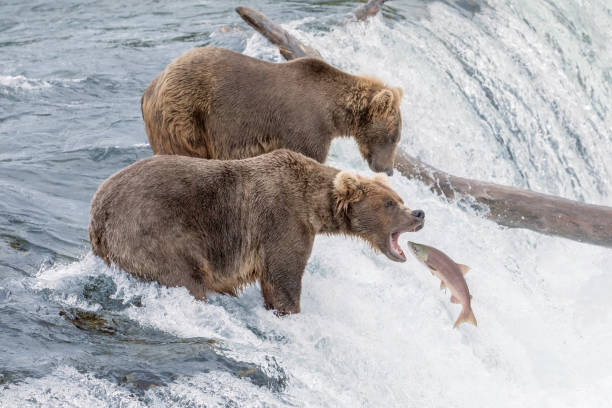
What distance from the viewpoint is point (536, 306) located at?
6445 mm

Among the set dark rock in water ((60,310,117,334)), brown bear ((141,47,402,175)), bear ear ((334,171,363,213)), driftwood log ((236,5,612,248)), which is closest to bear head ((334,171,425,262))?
bear ear ((334,171,363,213))

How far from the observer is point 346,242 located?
550 centimetres

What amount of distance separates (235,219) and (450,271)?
1.44m

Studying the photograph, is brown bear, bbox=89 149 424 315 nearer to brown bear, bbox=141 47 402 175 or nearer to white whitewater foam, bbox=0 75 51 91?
brown bear, bbox=141 47 402 175

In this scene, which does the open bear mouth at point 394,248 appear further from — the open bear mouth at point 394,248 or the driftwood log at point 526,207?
the driftwood log at point 526,207

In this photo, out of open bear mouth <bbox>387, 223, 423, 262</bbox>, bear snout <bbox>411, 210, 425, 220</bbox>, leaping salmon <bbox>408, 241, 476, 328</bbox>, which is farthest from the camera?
leaping salmon <bbox>408, 241, 476, 328</bbox>

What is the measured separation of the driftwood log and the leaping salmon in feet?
5.50

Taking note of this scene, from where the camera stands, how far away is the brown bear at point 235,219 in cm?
389

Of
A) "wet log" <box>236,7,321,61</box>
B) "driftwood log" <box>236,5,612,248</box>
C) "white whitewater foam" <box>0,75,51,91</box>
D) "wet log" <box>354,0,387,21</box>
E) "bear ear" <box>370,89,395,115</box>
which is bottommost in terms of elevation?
"white whitewater foam" <box>0,75,51,91</box>

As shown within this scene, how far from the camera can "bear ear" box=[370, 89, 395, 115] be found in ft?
17.4

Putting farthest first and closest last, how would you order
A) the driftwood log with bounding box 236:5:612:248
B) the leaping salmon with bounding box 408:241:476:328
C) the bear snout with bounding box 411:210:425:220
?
the driftwood log with bounding box 236:5:612:248 → the leaping salmon with bounding box 408:241:476:328 → the bear snout with bounding box 411:210:425:220

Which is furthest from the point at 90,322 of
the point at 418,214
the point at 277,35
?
the point at 277,35

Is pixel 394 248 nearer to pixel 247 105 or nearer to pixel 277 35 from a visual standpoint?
pixel 247 105

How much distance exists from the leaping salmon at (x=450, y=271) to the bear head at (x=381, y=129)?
3.30 feet
